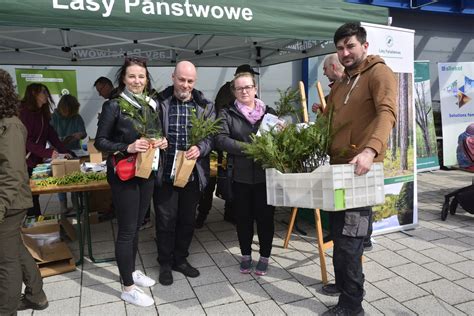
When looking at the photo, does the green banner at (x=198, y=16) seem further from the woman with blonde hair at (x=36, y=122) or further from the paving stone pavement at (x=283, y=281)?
the paving stone pavement at (x=283, y=281)

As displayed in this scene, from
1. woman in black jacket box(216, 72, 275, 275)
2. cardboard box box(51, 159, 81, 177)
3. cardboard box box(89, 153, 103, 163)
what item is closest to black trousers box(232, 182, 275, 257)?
woman in black jacket box(216, 72, 275, 275)

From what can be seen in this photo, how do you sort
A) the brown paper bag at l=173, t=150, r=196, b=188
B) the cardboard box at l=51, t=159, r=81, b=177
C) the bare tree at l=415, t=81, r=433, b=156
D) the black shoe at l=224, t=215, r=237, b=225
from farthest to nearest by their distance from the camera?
the bare tree at l=415, t=81, r=433, b=156
the black shoe at l=224, t=215, r=237, b=225
the cardboard box at l=51, t=159, r=81, b=177
the brown paper bag at l=173, t=150, r=196, b=188

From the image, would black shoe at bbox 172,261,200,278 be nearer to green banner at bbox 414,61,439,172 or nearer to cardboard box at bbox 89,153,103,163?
cardboard box at bbox 89,153,103,163

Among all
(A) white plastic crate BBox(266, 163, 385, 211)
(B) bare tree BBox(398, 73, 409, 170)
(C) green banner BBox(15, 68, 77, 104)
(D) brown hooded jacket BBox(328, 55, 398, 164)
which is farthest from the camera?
(C) green banner BBox(15, 68, 77, 104)

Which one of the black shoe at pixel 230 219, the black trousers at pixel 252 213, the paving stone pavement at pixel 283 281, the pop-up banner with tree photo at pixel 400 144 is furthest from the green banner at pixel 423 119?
the black trousers at pixel 252 213

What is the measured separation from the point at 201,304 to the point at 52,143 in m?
2.64

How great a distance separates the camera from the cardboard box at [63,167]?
3.25 meters

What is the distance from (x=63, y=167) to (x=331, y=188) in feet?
8.15

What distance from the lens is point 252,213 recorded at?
120 inches

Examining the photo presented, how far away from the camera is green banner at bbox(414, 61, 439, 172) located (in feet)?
23.2

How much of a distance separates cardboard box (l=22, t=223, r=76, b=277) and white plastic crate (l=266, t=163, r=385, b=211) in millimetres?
2181

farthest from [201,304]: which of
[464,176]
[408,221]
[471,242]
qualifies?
[464,176]

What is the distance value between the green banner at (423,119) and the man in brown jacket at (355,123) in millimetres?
5486

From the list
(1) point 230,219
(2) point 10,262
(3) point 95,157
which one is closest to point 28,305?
(2) point 10,262
